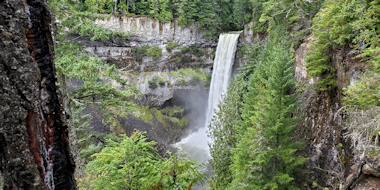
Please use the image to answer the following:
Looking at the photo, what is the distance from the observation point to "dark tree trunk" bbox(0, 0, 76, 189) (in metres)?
1.53

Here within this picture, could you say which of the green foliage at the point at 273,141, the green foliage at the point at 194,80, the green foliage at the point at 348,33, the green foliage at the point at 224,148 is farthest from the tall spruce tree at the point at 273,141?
the green foliage at the point at 194,80

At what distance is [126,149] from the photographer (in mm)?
3812

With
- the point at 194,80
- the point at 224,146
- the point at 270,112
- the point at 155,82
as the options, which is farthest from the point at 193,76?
the point at 270,112

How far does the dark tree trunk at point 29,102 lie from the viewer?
1.53 metres

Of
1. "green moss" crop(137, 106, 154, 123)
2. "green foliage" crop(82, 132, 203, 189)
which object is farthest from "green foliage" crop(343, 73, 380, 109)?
"green moss" crop(137, 106, 154, 123)

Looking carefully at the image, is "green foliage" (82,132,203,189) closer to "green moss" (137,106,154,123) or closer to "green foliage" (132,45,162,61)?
"green moss" (137,106,154,123)

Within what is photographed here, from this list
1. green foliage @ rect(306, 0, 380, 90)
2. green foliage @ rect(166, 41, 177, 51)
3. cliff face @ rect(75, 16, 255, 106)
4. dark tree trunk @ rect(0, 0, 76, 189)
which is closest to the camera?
dark tree trunk @ rect(0, 0, 76, 189)

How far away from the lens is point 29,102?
164cm

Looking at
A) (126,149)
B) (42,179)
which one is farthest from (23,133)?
(126,149)

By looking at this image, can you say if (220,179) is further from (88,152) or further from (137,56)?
(137,56)

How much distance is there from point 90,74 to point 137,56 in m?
21.3

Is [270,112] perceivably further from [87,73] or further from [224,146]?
[87,73]

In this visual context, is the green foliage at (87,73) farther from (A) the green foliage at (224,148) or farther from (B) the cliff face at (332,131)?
(B) the cliff face at (332,131)

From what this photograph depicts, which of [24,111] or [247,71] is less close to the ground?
[24,111]
